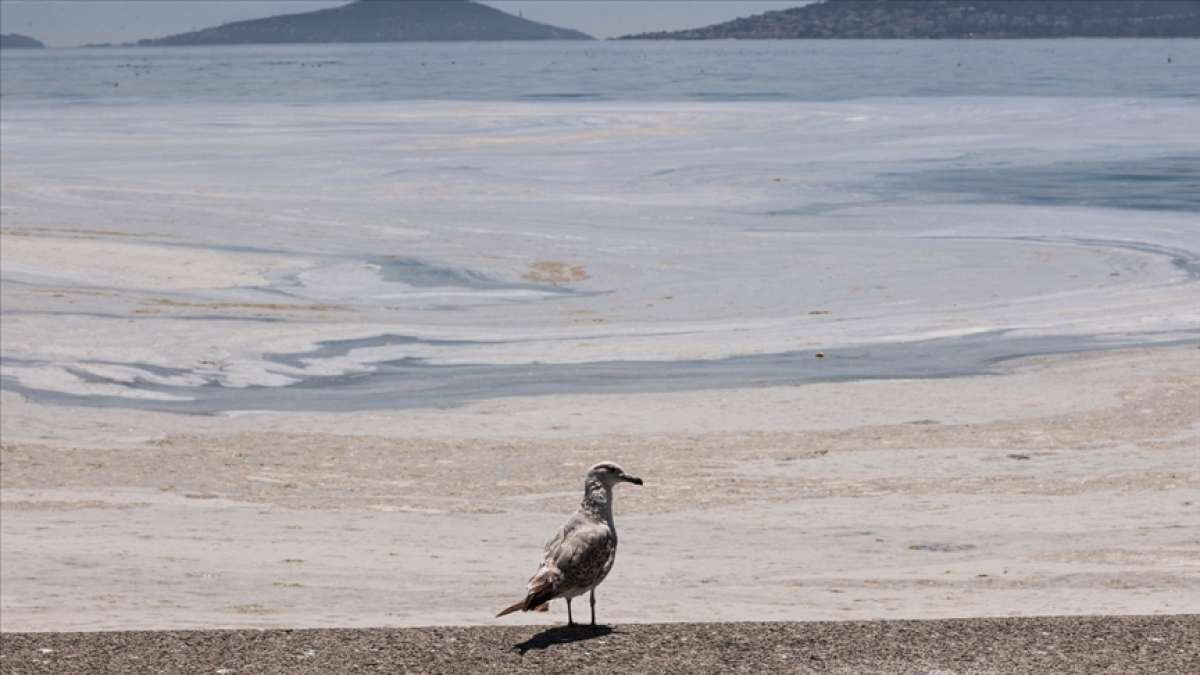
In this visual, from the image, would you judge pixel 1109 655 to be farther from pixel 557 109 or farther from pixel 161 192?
pixel 557 109

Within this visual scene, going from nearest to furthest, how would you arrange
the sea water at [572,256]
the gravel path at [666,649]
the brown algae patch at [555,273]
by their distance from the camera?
1. the gravel path at [666,649]
2. the sea water at [572,256]
3. the brown algae patch at [555,273]

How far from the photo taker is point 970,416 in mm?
14383

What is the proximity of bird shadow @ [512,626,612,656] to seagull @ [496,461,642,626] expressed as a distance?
175 mm

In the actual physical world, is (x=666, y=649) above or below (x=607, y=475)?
below

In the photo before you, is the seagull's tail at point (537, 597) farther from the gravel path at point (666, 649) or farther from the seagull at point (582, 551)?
the gravel path at point (666, 649)

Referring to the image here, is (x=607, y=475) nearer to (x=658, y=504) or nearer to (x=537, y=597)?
(x=537, y=597)

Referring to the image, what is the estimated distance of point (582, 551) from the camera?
251 inches

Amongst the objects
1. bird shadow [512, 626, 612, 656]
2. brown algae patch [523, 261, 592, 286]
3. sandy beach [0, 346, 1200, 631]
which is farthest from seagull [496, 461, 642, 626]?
brown algae patch [523, 261, 592, 286]

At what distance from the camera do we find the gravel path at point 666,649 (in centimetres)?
619

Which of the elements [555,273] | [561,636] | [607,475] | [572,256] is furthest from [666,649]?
[572,256]

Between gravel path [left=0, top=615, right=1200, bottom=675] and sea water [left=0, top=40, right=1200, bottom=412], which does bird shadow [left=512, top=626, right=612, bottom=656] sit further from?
sea water [left=0, top=40, right=1200, bottom=412]

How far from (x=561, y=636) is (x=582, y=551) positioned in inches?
20.4

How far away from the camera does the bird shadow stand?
6539mm

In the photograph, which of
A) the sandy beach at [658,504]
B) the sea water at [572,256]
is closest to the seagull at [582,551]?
the sandy beach at [658,504]
